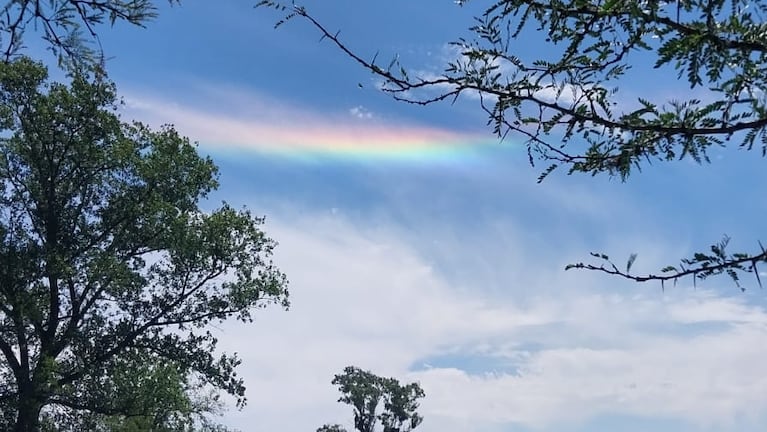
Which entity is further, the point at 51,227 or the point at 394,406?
the point at 394,406

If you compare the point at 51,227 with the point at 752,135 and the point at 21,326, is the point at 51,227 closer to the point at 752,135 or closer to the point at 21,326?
the point at 21,326

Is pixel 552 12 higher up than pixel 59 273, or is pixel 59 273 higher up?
pixel 59 273

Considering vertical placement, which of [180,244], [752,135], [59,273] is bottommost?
[752,135]

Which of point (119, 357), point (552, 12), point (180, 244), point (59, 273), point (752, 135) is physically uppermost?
point (180, 244)

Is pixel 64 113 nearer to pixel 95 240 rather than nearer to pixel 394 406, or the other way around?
pixel 95 240

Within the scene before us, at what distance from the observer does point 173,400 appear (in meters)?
16.6

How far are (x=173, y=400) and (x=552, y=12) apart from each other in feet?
51.8

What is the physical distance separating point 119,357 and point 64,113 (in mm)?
6571

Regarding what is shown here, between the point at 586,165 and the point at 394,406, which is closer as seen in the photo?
the point at 586,165

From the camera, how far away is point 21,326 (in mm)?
16391

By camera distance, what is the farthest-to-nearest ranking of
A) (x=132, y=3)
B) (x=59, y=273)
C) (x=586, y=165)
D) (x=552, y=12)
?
(x=59, y=273)
(x=132, y=3)
(x=586, y=165)
(x=552, y=12)

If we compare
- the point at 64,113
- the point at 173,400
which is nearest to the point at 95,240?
the point at 64,113

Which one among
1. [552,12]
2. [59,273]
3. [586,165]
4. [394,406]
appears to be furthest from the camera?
[394,406]

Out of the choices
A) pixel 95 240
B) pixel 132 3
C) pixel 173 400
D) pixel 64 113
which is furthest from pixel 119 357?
pixel 132 3
